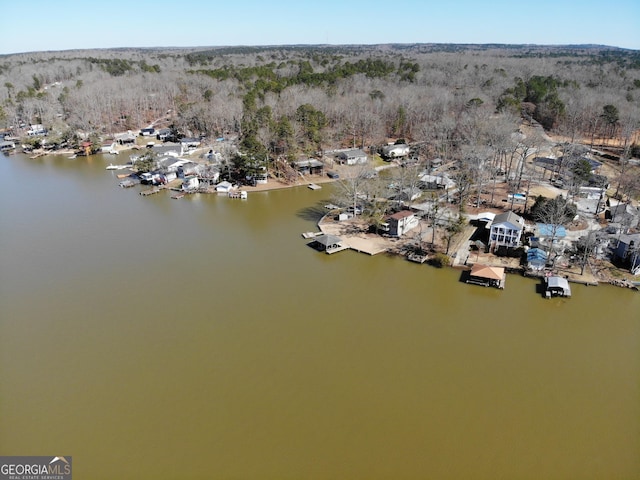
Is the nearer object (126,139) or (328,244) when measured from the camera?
(328,244)

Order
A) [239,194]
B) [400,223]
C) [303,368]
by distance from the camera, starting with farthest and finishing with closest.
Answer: [239,194], [400,223], [303,368]

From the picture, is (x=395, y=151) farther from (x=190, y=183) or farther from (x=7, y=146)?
(x=7, y=146)

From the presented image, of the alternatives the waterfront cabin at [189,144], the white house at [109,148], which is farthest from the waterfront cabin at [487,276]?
the white house at [109,148]

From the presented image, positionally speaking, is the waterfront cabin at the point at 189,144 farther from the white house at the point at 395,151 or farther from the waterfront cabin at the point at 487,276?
the waterfront cabin at the point at 487,276

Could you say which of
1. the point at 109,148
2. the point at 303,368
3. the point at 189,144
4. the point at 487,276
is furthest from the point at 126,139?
the point at 487,276

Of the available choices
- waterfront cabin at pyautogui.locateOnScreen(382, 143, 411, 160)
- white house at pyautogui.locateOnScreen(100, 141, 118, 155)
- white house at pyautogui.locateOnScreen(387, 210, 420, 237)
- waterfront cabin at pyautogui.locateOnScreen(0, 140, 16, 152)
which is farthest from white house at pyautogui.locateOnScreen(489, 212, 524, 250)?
waterfront cabin at pyautogui.locateOnScreen(0, 140, 16, 152)

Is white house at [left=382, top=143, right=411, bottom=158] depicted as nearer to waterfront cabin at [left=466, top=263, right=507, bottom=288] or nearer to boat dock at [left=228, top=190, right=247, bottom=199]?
boat dock at [left=228, top=190, right=247, bottom=199]
